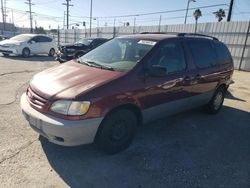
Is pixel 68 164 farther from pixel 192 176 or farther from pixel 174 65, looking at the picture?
pixel 174 65

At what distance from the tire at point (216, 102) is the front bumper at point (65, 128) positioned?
11.2ft

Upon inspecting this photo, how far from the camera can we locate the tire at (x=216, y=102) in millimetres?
5488

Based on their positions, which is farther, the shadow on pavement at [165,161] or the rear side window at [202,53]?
the rear side window at [202,53]

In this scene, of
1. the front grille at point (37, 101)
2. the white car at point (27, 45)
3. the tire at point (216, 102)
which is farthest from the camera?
the white car at point (27, 45)

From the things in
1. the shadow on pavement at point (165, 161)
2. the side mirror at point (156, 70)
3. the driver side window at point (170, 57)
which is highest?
the driver side window at point (170, 57)

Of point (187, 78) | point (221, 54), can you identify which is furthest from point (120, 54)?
point (221, 54)

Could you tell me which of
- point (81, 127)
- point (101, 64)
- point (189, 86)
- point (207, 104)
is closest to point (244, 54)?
point (207, 104)

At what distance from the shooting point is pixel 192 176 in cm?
307

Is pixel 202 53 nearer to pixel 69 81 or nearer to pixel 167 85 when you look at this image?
pixel 167 85

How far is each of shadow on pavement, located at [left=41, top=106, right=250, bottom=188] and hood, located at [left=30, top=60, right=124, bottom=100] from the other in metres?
0.93

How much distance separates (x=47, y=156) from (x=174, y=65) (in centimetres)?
254

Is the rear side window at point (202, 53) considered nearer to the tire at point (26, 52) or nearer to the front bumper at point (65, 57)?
the front bumper at point (65, 57)

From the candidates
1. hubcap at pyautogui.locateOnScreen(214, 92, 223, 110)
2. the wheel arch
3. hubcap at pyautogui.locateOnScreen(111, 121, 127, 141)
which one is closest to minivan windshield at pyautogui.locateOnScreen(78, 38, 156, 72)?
the wheel arch

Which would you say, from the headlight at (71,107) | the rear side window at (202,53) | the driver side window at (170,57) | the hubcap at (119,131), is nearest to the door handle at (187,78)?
the driver side window at (170,57)
